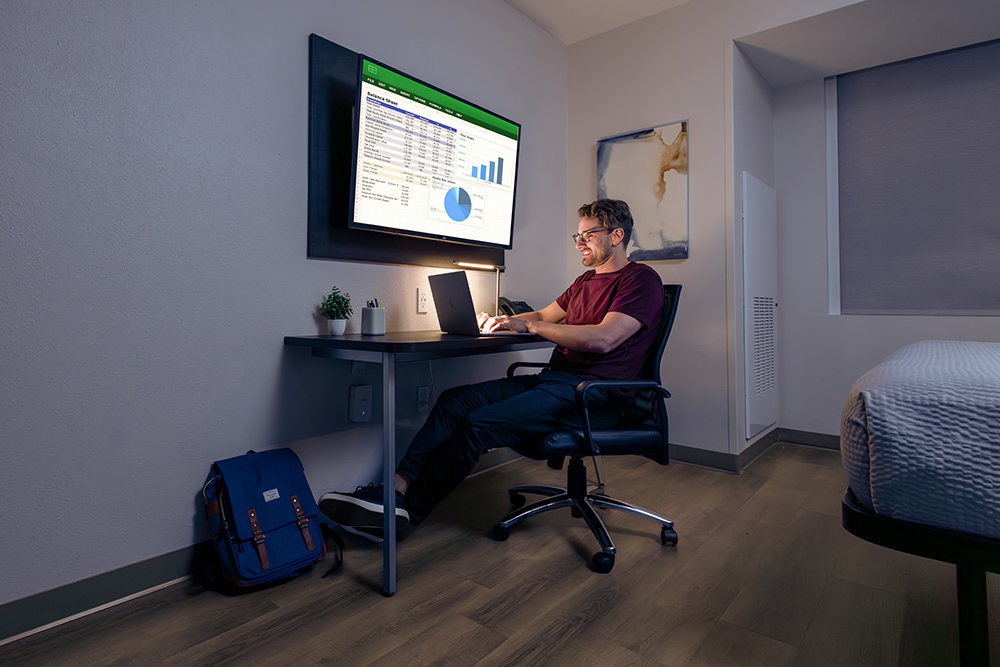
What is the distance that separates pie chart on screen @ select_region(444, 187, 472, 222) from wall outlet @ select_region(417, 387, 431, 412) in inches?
31.5

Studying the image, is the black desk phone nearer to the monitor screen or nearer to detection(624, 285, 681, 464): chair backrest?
the monitor screen

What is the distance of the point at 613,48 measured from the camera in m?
3.28

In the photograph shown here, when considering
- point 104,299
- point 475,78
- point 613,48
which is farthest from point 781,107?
point 104,299

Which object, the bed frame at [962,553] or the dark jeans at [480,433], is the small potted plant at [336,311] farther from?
the bed frame at [962,553]

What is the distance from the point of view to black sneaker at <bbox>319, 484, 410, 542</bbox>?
1.75 meters

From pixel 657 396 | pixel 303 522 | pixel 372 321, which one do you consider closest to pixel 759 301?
pixel 657 396

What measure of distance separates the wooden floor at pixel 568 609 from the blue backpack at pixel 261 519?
0.07 meters

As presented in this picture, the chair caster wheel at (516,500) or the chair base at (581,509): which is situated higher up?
the chair base at (581,509)

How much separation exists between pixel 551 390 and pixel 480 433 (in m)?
0.31

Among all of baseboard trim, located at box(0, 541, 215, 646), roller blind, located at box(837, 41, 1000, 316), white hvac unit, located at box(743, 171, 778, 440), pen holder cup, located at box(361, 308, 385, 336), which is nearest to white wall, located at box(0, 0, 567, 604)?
baseboard trim, located at box(0, 541, 215, 646)

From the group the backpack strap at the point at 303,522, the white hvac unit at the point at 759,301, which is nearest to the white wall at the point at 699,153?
the white hvac unit at the point at 759,301

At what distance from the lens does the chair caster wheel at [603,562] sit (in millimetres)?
1741

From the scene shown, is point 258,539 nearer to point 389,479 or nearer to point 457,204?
point 389,479

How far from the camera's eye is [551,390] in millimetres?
1956
